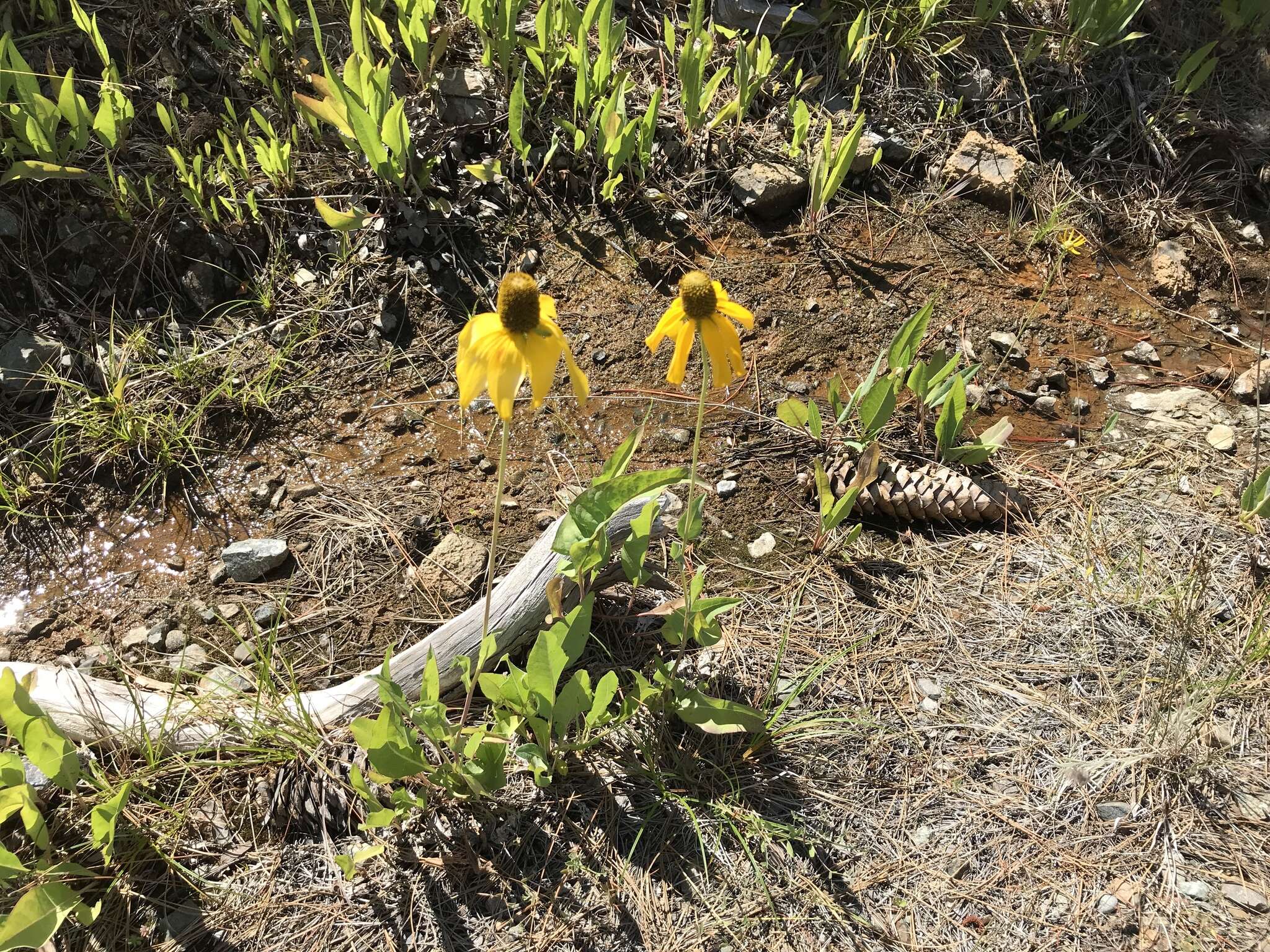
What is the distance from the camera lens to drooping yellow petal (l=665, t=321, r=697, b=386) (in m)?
1.60

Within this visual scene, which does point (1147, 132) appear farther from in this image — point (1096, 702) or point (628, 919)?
point (628, 919)

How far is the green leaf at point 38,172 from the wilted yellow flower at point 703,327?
229 centimetres

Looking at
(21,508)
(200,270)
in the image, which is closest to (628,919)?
(21,508)

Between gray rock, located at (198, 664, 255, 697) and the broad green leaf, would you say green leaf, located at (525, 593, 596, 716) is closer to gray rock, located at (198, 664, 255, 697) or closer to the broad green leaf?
gray rock, located at (198, 664, 255, 697)

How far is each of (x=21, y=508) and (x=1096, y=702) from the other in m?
2.99

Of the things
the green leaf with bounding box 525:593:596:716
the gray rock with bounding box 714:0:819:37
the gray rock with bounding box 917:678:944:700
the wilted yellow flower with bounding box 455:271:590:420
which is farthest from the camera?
the gray rock with bounding box 714:0:819:37

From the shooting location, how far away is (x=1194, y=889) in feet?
5.78

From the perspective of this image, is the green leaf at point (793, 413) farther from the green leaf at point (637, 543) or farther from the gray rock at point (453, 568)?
the gray rock at point (453, 568)

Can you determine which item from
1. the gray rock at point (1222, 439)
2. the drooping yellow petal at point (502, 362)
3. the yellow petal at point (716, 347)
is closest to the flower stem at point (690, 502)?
the yellow petal at point (716, 347)

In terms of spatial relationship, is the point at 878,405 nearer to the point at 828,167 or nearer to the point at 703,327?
the point at 703,327

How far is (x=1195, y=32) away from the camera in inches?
155

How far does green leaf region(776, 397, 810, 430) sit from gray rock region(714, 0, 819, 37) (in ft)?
6.59

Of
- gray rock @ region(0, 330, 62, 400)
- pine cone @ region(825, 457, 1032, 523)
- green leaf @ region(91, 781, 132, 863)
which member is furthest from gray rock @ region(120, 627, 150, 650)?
pine cone @ region(825, 457, 1032, 523)

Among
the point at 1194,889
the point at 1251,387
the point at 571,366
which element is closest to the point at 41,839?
the point at 571,366
